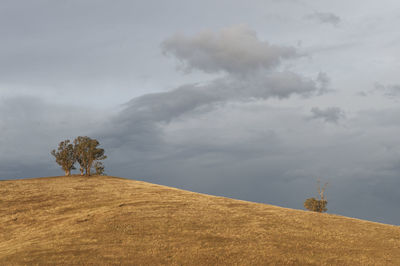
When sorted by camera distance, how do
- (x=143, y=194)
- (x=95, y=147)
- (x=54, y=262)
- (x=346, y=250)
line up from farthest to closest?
(x=95, y=147)
(x=143, y=194)
(x=346, y=250)
(x=54, y=262)

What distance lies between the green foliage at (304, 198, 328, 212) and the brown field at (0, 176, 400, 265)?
25.7 m

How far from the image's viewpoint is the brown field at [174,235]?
1033 inches

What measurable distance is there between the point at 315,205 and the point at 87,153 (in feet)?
160

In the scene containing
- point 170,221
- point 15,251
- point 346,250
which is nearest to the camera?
point 15,251

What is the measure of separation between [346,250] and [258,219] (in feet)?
36.8

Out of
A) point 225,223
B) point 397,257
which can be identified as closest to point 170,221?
point 225,223

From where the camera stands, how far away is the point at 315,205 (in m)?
69.6

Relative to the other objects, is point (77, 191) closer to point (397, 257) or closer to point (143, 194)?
point (143, 194)

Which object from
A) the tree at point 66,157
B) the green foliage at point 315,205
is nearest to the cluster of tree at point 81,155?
the tree at point 66,157

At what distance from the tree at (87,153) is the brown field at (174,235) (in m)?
29.7

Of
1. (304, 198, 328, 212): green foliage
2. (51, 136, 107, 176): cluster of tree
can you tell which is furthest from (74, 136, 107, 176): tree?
(304, 198, 328, 212): green foliage

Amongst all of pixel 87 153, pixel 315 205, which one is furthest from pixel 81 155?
pixel 315 205

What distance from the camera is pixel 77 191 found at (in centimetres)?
5853

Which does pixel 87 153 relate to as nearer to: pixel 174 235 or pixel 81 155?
pixel 81 155
